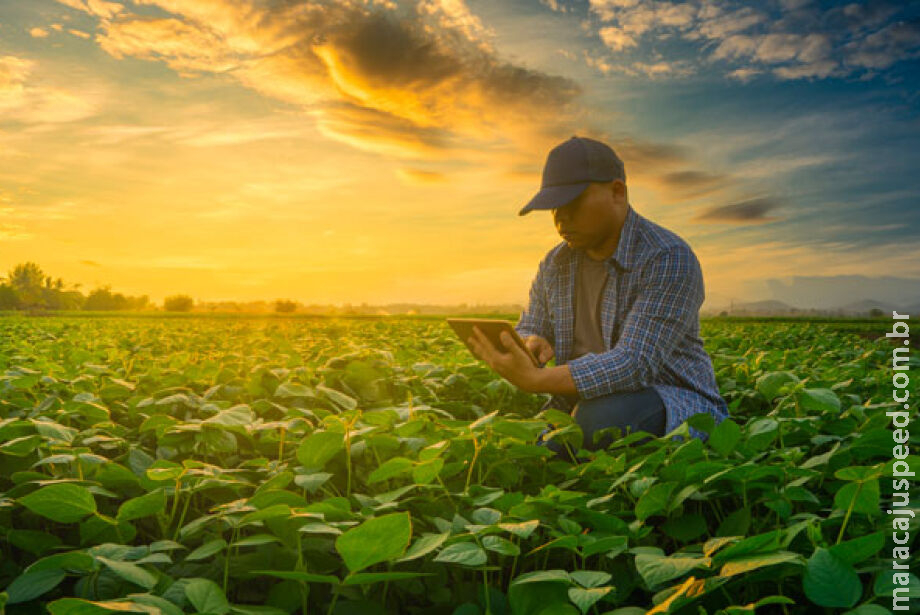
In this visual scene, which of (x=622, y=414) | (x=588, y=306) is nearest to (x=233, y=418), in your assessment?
(x=622, y=414)

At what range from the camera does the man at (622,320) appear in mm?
3006

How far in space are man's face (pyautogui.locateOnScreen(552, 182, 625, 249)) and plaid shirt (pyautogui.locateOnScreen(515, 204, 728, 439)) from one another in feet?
0.44

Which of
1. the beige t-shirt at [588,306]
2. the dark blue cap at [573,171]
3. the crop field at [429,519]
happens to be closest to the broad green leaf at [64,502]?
the crop field at [429,519]

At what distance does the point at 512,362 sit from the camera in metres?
3.05

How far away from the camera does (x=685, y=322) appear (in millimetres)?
3080

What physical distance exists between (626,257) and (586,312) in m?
0.52

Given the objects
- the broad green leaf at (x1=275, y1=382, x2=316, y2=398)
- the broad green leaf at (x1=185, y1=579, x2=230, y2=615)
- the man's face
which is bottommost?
the broad green leaf at (x1=185, y1=579, x2=230, y2=615)

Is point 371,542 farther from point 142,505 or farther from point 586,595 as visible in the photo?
point 142,505

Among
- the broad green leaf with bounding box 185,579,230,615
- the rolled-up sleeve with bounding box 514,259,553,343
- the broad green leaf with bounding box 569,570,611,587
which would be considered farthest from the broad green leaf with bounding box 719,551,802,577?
the rolled-up sleeve with bounding box 514,259,553,343

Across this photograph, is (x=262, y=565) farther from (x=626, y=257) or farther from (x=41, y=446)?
(x=626, y=257)

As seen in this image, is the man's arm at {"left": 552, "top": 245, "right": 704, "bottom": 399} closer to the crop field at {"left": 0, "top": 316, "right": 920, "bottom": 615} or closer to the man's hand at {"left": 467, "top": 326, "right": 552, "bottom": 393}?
the man's hand at {"left": 467, "top": 326, "right": 552, "bottom": 393}

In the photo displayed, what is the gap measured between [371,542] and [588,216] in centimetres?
234

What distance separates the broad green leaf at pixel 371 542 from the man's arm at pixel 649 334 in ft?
6.45

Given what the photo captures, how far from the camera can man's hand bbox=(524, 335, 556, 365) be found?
3639 millimetres
